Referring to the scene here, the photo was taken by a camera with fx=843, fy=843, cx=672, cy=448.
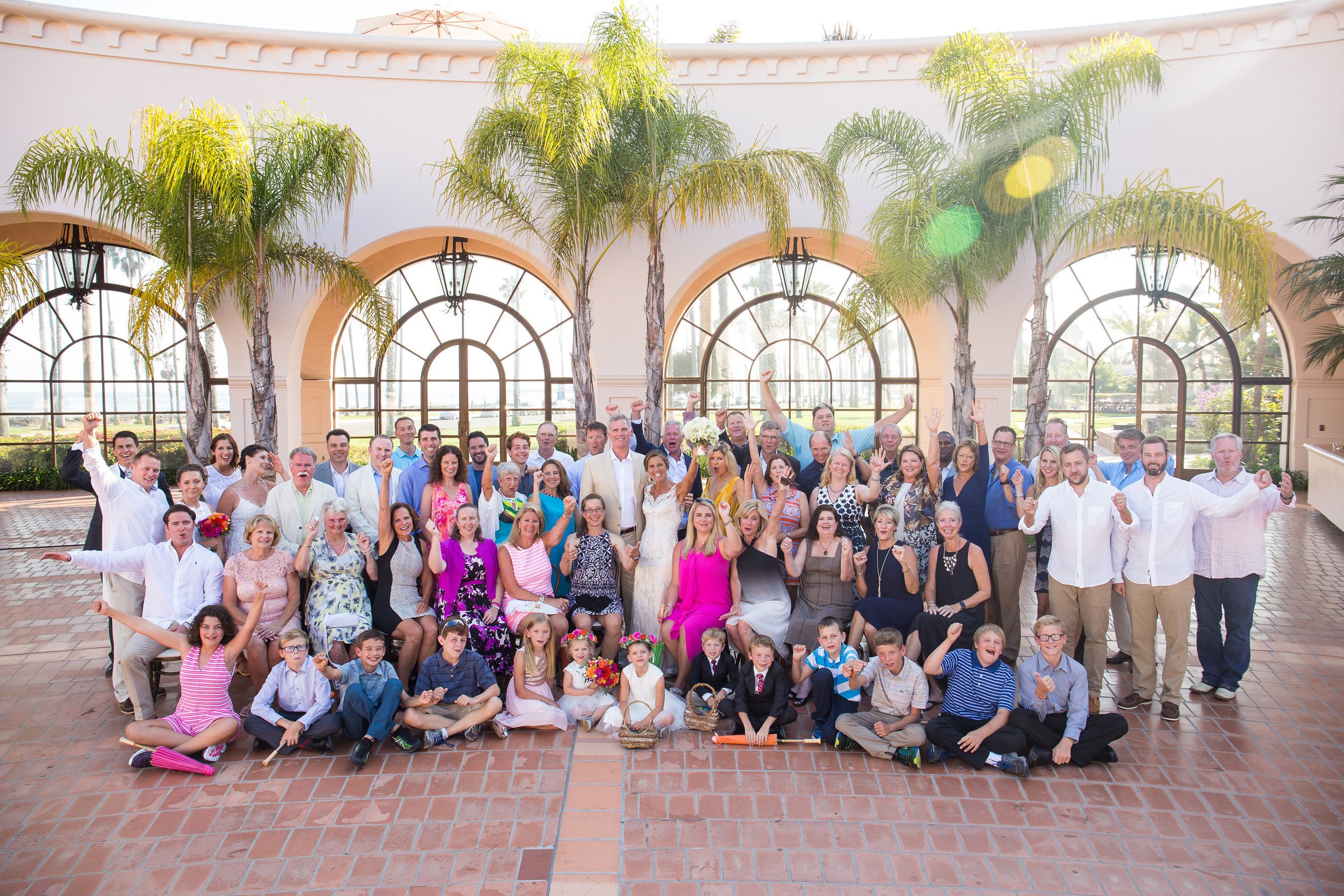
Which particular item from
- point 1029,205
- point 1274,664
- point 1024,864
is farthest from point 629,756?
point 1029,205

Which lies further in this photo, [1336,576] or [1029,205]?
[1029,205]

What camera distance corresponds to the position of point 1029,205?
9.30 m

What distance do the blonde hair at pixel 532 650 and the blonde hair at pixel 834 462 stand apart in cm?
223

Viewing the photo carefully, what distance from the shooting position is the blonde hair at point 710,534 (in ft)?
18.8

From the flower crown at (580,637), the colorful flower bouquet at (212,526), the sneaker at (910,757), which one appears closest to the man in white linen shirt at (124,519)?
the colorful flower bouquet at (212,526)

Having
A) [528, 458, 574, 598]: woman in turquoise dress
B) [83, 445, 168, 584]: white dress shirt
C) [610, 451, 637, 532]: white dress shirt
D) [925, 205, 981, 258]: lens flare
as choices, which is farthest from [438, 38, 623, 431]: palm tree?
[83, 445, 168, 584]: white dress shirt

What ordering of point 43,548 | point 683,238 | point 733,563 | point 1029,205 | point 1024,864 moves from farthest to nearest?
point 683,238 < point 43,548 < point 1029,205 < point 733,563 < point 1024,864

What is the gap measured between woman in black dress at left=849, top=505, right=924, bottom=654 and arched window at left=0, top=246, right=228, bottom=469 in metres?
12.7

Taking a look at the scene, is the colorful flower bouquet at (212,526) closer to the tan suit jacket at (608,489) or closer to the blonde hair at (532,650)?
the blonde hair at (532,650)

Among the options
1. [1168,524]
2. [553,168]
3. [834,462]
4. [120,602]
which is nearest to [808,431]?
[834,462]

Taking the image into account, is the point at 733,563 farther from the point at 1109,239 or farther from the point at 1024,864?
the point at 1109,239

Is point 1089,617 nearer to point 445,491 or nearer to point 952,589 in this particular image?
point 952,589

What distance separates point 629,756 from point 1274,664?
4.76 m

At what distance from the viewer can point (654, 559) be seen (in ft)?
19.6
